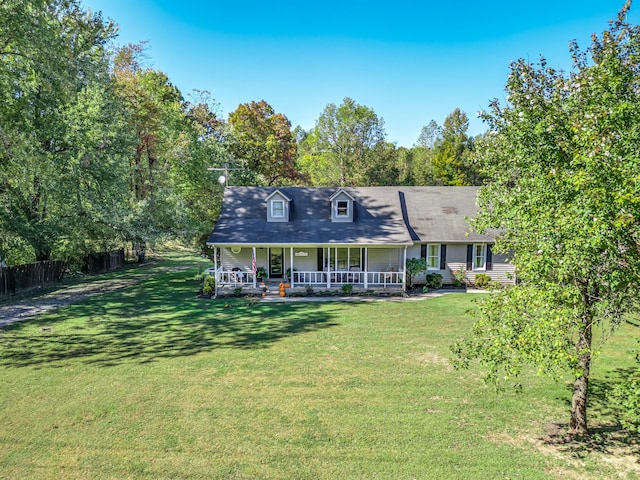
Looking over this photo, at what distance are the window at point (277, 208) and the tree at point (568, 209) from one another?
49.9 feet

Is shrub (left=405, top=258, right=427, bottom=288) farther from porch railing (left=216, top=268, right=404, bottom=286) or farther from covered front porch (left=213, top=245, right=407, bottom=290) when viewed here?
porch railing (left=216, top=268, right=404, bottom=286)

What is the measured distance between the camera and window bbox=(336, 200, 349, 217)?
69.8ft

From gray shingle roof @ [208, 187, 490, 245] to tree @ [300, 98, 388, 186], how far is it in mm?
20635

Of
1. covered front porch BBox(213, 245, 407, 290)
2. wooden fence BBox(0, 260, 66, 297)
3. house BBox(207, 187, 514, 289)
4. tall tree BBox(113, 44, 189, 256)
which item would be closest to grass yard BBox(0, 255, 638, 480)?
house BBox(207, 187, 514, 289)

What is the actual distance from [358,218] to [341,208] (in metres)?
1.15

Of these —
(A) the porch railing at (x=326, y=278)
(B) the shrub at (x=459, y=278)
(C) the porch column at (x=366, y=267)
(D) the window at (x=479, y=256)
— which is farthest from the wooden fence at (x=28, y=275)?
(D) the window at (x=479, y=256)

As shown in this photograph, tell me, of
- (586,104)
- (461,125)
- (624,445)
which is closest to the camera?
(586,104)

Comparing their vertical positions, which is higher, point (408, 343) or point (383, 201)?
point (383, 201)

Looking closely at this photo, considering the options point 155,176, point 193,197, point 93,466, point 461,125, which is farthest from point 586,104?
point 461,125

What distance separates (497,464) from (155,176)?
30573 millimetres

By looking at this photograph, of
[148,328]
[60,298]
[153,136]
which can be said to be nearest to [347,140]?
[153,136]

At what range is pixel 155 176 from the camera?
30.5 meters

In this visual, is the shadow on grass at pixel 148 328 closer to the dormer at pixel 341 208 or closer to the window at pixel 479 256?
the dormer at pixel 341 208

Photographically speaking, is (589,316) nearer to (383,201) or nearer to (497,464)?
(497,464)
